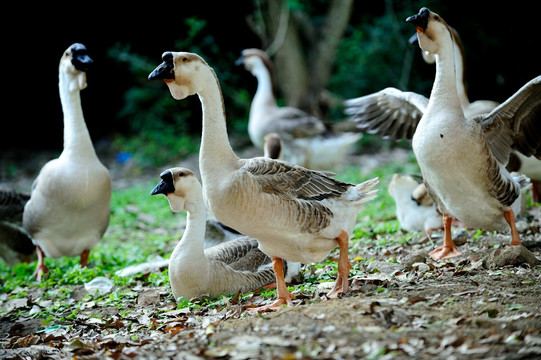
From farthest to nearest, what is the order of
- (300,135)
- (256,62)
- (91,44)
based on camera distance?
(91,44)
(256,62)
(300,135)

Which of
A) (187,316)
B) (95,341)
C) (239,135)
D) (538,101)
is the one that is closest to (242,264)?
(187,316)

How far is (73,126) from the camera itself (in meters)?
7.83

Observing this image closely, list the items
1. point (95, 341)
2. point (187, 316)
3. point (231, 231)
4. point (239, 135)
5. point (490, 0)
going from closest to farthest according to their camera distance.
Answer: point (95, 341) < point (187, 316) < point (231, 231) < point (490, 0) < point (239, 135)

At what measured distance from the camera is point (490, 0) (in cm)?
1508

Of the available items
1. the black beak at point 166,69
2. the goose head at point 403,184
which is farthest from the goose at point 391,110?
the black beak at point 166,69

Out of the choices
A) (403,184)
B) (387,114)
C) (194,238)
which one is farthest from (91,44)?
(194,238)

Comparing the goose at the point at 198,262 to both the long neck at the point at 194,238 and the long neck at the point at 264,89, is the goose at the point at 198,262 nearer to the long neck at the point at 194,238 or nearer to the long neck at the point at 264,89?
the long neck at the point at 194,238

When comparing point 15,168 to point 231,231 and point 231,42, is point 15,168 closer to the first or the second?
point 231,42

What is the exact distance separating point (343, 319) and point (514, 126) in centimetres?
325

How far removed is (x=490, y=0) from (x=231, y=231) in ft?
35.6

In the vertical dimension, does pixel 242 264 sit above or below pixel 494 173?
below

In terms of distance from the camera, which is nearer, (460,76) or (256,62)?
(460,76)

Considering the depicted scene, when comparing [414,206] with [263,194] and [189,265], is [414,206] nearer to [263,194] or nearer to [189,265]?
[189,265]

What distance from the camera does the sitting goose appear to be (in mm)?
5781
